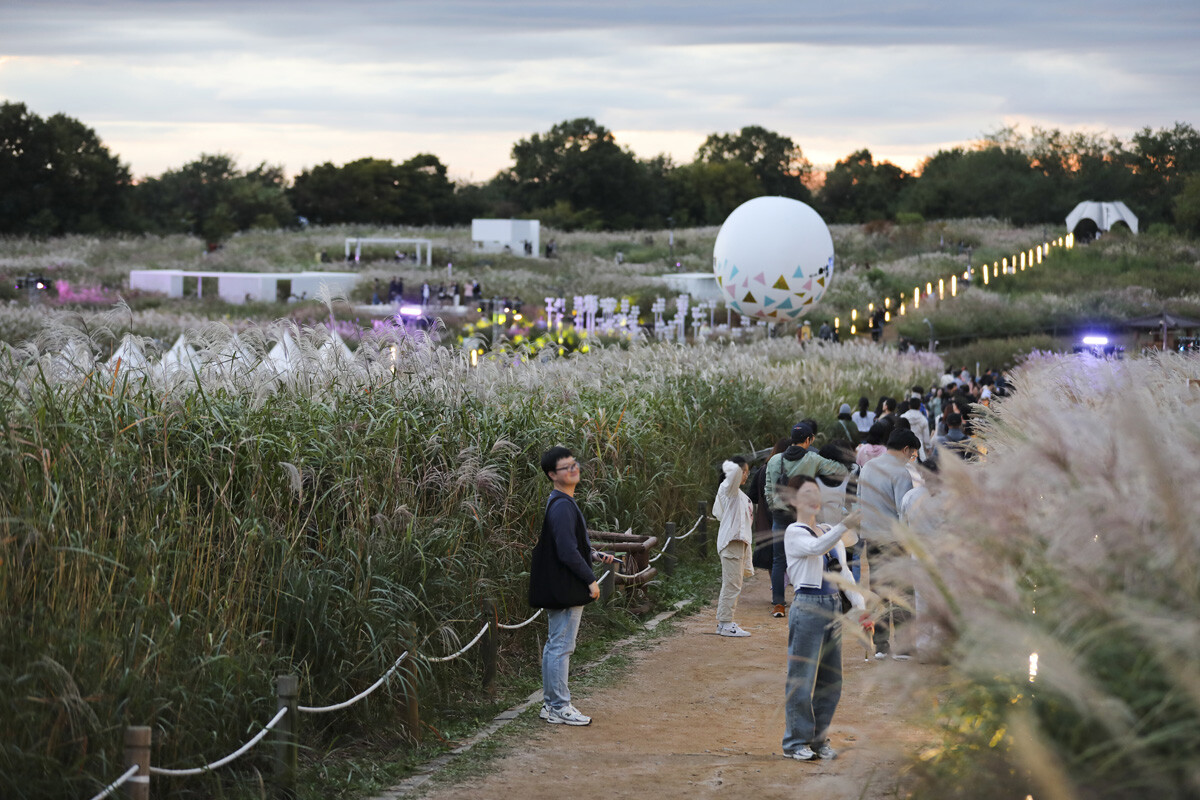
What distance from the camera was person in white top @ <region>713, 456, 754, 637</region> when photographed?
9.84 m

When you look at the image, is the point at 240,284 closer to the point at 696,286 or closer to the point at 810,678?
the point at 696,286

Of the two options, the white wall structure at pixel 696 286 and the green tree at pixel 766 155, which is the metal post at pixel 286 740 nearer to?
the white wall structure at pixel 696 286

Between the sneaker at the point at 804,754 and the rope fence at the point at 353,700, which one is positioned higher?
the rope fence at the point at 353,700

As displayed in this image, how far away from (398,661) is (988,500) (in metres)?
3.92

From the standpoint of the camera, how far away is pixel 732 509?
9938mm

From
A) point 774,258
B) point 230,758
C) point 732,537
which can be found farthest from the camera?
point 774,258

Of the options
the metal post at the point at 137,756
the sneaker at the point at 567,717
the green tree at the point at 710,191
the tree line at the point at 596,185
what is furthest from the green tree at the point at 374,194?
the metal post at the point at 137,756

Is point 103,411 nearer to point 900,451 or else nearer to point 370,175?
point 900,451

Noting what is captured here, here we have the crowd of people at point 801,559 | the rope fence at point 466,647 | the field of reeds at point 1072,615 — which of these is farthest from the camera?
the rope fence at point 466,647

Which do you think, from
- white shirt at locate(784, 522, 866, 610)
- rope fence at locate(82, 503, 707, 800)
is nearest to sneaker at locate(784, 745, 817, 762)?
white shirt at locate(784, 522, 866, 610)

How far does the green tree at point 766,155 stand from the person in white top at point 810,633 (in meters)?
90.9

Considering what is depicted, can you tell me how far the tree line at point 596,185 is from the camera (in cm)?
6906

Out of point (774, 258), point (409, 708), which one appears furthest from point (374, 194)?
point (409, 708)

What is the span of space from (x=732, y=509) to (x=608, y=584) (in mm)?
1242
